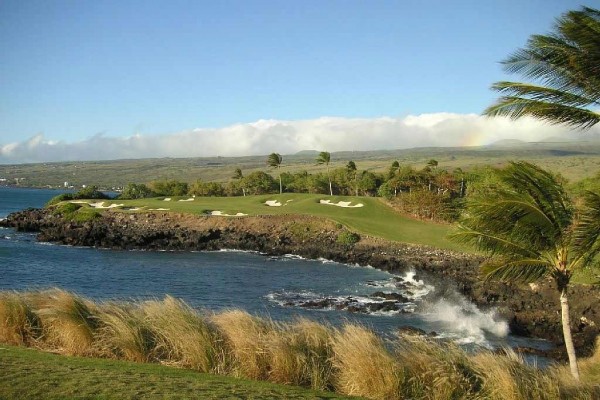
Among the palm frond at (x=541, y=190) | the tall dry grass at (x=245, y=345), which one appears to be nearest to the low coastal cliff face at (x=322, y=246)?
the palm frond at (x=541, y=190)

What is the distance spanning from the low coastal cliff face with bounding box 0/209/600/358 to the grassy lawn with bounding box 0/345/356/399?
46.9 ft

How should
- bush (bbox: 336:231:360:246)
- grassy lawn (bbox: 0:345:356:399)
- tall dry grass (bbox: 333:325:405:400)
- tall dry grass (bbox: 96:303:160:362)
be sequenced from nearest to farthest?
grassy lawn (bbox: 0:345:356:399), tall dry grass (bbox: 333:325:405:400), tall dry grass (bbox: 96:303:160:362), bush (bbox: 336:231:360:246)

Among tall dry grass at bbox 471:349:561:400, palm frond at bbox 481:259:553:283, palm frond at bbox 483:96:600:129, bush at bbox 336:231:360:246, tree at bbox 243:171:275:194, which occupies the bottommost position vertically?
bush at bbox 336:231:360:246

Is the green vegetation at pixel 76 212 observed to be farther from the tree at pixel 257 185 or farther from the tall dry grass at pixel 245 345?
the tall dry grass at pixel 245 345

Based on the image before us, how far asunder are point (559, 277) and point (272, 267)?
2712 cm

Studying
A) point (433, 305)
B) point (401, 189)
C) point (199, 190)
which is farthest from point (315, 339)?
point (199, 190)

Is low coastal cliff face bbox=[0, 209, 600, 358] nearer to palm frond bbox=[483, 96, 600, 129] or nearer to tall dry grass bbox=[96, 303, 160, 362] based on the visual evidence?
palm frond bbox=[483, 96, 600, 129]

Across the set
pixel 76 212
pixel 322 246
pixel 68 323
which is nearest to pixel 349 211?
pixel 322 246

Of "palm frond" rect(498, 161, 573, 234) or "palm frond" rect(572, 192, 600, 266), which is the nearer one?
"palm frond" rect(572, 192, 600, 266)

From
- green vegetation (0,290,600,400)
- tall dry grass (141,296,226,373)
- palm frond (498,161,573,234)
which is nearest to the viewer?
green vegetation (0,290,600,400)

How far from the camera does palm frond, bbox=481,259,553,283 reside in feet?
38.4

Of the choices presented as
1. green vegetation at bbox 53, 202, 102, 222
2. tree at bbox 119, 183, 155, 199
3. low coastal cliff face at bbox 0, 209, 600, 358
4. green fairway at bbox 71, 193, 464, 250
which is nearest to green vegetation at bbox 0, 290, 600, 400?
low coastal cliff face at bbox 0, 209, 600, 358

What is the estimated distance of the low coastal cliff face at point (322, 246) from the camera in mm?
22984

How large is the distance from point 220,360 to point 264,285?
21635mm
